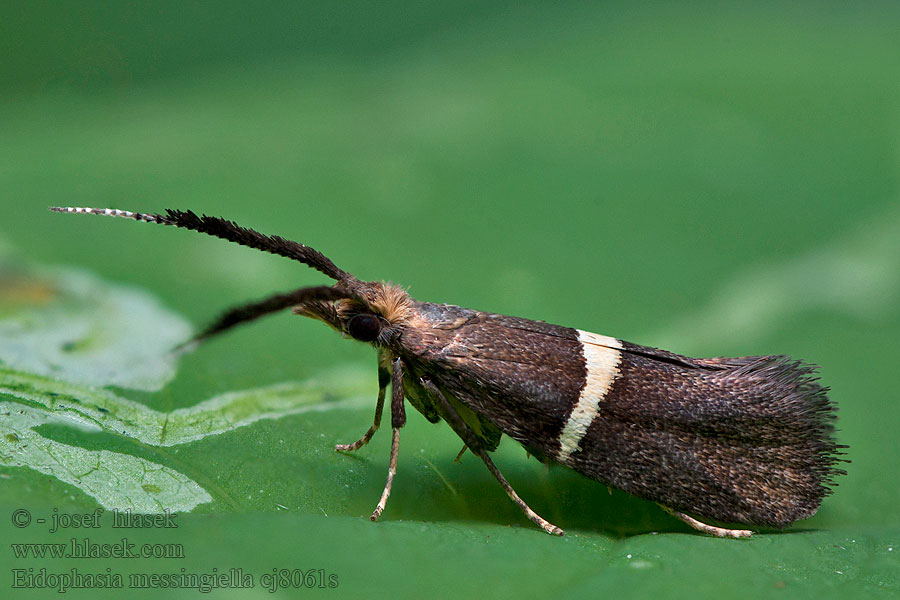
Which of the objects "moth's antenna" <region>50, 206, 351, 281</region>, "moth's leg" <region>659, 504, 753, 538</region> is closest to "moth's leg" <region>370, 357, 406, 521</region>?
"moth's antenna" <region>50, 206, 351, 281</region>

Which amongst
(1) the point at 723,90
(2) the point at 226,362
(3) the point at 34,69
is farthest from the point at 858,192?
(3) the point at 34,69

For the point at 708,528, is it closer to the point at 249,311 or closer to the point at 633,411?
the point at 633,411

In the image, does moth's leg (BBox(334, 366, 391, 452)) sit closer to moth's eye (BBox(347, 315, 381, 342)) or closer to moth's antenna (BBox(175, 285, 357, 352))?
moth's eye (BBox(347, 315, 381, 342))

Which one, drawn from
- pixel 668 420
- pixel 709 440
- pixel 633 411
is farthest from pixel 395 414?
pixel 709 440

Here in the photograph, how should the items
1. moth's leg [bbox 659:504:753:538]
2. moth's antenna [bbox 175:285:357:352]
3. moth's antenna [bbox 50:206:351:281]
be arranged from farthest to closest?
1. moth's leg [bbox 659:504:753:538]
2. moth's antenna [bbox 50:206:351:281]
3. moth's antenna [bbox 175:285:357:352]

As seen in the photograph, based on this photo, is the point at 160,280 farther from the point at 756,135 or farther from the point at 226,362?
the point at 756,135

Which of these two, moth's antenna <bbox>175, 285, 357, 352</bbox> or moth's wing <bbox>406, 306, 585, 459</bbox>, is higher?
moth's wing <bbox>406, 306, 585, 459</bbox>

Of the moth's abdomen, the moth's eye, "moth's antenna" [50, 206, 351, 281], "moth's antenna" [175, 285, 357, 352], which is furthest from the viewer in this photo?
the moth's eye
